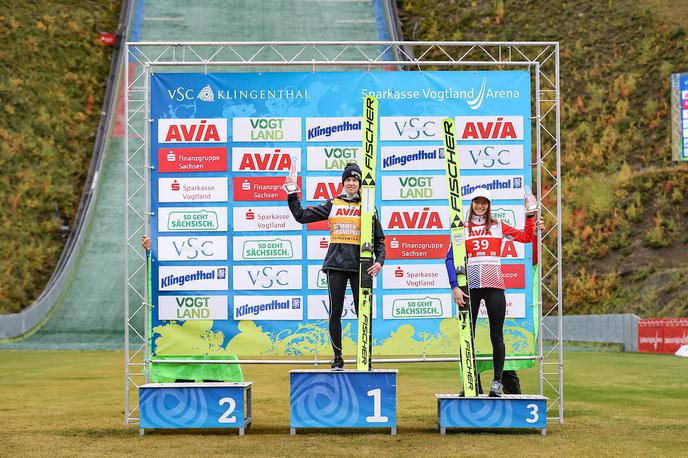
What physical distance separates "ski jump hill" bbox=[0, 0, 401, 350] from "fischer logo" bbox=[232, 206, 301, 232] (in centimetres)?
240

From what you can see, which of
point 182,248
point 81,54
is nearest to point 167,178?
point 182,248

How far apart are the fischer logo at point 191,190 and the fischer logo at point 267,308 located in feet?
4.21

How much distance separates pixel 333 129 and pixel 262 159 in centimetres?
95

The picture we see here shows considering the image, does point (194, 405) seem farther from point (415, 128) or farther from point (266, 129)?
point (415, 128)

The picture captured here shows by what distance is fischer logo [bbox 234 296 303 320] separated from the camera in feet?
43.0

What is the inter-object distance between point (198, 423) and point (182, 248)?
8.07ft

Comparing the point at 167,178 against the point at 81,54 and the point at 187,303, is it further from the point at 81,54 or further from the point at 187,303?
the point at 81,54

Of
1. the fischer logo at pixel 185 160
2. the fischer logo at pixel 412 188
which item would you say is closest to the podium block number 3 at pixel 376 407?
the fischer logo at pixel 412 188

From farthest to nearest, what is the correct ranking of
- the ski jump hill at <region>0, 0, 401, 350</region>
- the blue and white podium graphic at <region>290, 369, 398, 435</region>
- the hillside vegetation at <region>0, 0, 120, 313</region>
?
the hillside vegetation at <region>0, 0, 120, 313</region>
the ski jump hill at <region>0, 0, 401, 350</region>
the blue and white podium graphic at <region>290, 369, 398, 435</region>

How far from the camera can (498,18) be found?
47.3m

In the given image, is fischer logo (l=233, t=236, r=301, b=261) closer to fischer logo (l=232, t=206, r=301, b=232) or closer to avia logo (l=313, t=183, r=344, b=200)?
fischer logo (l=232, t=206, r=301, b=232)

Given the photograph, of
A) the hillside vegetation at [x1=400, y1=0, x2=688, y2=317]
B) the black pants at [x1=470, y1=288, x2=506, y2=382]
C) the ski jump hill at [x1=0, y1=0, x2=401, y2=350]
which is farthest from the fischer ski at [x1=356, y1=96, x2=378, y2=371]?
the hillside vegetation at [x1=400, y1=0, x2=688, y2=317]

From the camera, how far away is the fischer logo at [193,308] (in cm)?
1309

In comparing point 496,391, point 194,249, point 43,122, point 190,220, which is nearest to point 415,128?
point 190,220
